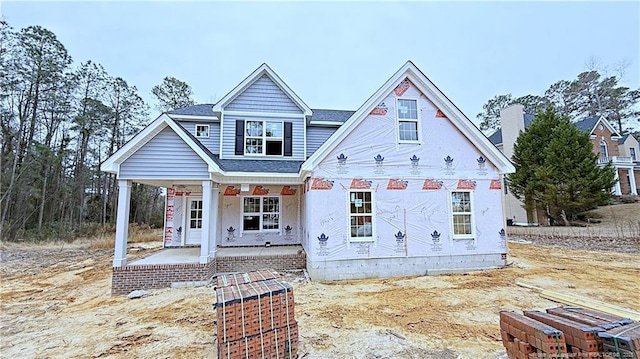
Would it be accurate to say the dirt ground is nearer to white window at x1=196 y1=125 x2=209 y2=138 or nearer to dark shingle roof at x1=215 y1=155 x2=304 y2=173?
dark shingle roof at x1=215 y1=155 x2=304 y2=173

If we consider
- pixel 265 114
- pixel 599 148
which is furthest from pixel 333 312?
pixel 599 148

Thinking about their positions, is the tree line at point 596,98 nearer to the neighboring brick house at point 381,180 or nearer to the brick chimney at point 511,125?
the brick chimney at point 511,125

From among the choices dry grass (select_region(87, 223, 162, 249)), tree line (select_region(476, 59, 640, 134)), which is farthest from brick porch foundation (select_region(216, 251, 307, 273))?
tree line (select_region(476, 59, 640, 134))

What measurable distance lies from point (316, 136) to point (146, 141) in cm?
606

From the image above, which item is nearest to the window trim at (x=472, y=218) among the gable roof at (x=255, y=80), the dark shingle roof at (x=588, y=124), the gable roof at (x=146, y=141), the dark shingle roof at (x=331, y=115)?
the dark shingle roof at (x=331, y=115)

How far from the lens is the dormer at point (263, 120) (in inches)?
398

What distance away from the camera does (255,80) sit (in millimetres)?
10289

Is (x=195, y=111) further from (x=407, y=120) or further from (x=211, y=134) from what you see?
(x=407, y=120)

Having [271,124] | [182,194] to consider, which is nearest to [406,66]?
[271,124]

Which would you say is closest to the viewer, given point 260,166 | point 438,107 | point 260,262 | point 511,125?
point 260,262

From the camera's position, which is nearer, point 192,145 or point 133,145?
point 133,145

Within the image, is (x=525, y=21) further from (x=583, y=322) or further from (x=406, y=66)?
(x=583, y=322)

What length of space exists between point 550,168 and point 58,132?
36816 millimetres

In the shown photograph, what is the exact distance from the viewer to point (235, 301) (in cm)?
353
